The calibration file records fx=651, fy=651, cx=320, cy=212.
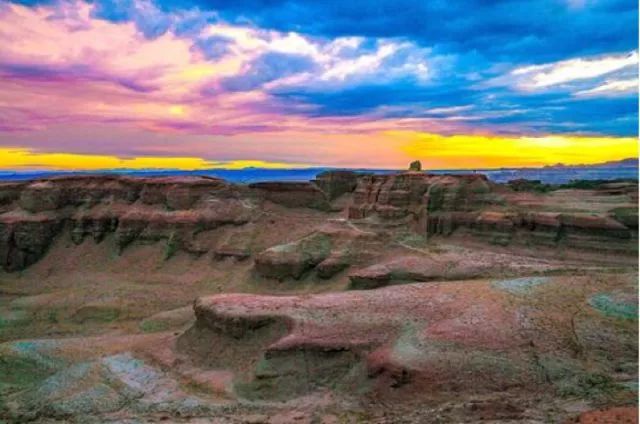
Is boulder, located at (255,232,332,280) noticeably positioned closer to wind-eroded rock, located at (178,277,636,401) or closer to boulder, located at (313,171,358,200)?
wind-eroded rock, located at (178,277,636,401)

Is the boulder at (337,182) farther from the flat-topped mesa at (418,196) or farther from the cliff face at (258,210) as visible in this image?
the flat-topped mesa at (418,196)

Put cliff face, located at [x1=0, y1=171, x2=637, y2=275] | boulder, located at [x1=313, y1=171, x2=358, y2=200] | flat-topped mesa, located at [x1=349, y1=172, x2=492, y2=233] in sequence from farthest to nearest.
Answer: boulder, located at [x1=313, y1=171, x2=358, y2=200], flat-topped mesa, located at [x1=349, y1=172, x2=492, y2=233], cliff face, located at [x1=0, y1=171, x2=637, y2=275]

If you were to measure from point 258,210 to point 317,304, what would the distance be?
27677 millimetres

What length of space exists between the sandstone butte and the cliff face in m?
0.15

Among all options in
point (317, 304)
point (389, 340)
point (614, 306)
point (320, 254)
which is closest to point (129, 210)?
point (320, 254)

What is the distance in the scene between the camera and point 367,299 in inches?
1156

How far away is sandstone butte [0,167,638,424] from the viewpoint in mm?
23719

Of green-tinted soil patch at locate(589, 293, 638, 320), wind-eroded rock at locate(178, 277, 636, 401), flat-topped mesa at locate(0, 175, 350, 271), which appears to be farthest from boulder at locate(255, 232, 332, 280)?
green-tinted soil patch at locate(589, 293, 638, 320)

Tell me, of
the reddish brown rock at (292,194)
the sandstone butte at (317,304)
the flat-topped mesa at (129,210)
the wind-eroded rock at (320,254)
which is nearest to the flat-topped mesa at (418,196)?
the sandstone butte at (317,304)

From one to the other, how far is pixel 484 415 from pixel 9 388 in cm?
1957

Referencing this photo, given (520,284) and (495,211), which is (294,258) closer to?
(495,211)

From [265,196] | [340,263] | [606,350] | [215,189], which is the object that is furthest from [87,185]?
[606,350]

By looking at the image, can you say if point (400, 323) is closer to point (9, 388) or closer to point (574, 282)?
point (574, 282)

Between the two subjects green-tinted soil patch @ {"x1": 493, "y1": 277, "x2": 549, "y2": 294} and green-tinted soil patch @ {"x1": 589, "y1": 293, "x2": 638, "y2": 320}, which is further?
green-tinted soil patch @ {"x1": 493, "y1": 277, "x2": 549, "y2": 294}
